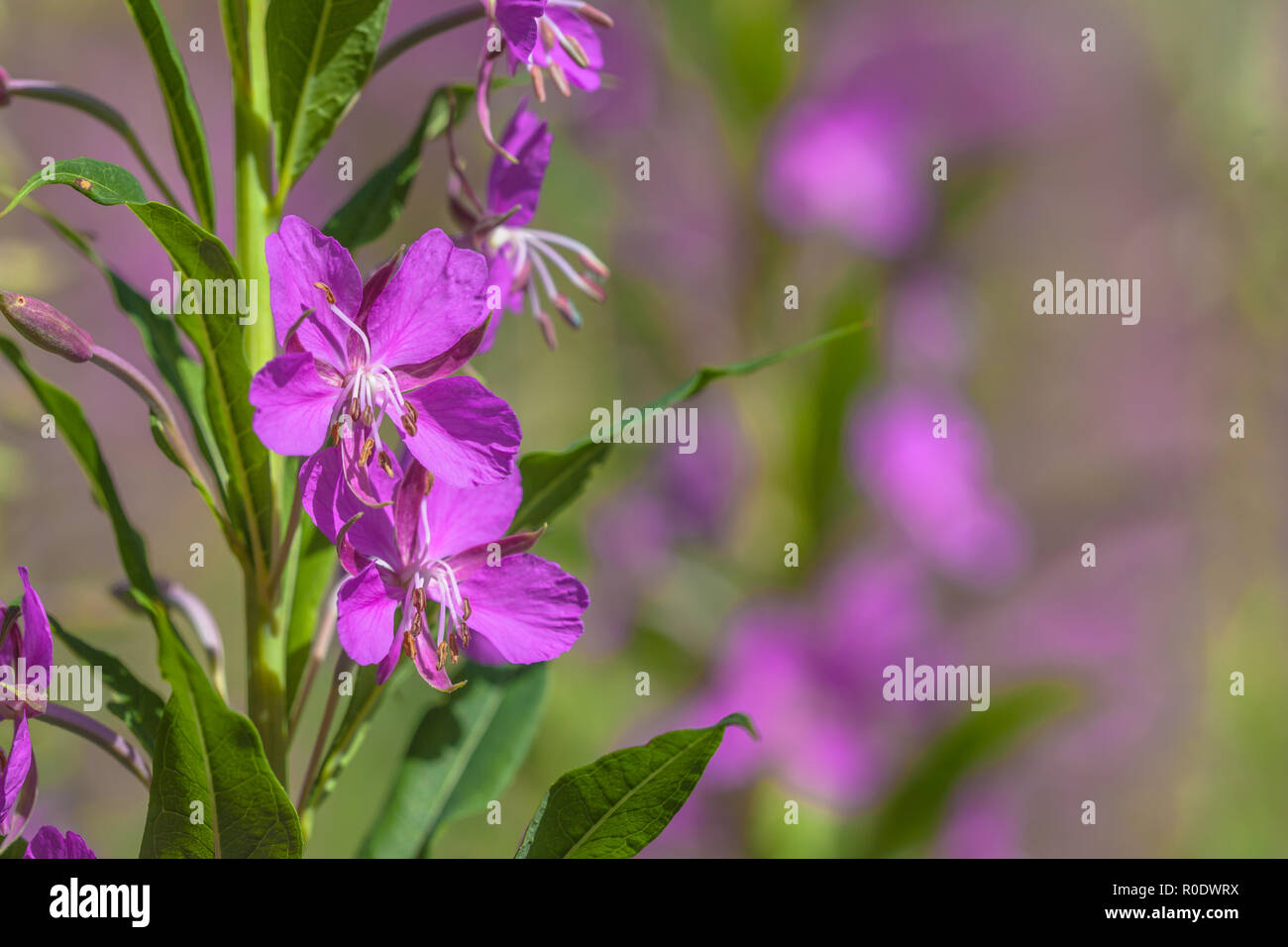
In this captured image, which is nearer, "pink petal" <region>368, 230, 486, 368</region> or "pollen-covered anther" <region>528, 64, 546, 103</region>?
"pink petal" <region>368, 230, 486, 368</region>

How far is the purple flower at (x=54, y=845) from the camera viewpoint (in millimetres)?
966

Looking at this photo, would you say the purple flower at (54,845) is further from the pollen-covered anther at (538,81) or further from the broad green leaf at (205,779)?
the pollen-covered anther at (538,81)

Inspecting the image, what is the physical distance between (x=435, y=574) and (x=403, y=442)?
125mm

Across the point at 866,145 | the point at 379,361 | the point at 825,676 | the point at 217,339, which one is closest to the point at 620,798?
the point at 379,361

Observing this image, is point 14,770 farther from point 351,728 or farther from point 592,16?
point 592,16

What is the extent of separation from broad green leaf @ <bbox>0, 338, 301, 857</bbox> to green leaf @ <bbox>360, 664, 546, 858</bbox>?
0.97ft

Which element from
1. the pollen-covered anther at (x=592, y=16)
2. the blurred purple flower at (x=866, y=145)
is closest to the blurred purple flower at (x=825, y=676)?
the blurred purple flower at (x=866, y=145)

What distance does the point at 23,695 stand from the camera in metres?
0.95

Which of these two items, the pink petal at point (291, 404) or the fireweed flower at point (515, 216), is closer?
the pink petal at point (291, 404)

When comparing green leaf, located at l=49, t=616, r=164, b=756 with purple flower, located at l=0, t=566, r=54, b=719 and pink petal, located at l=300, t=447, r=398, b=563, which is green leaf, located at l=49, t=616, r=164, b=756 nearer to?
purple flower, located at l=0, t=566, r=54, b=719

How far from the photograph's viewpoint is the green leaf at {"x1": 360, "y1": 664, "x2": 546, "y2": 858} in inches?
50.5

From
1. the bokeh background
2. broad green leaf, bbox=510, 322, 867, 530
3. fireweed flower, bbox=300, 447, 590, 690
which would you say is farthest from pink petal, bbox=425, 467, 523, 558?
the bokeh background

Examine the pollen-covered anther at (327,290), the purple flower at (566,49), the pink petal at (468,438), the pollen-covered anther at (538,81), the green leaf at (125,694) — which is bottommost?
the green leaf at (125,694)

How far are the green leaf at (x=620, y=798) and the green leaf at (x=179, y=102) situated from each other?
2.22ft
